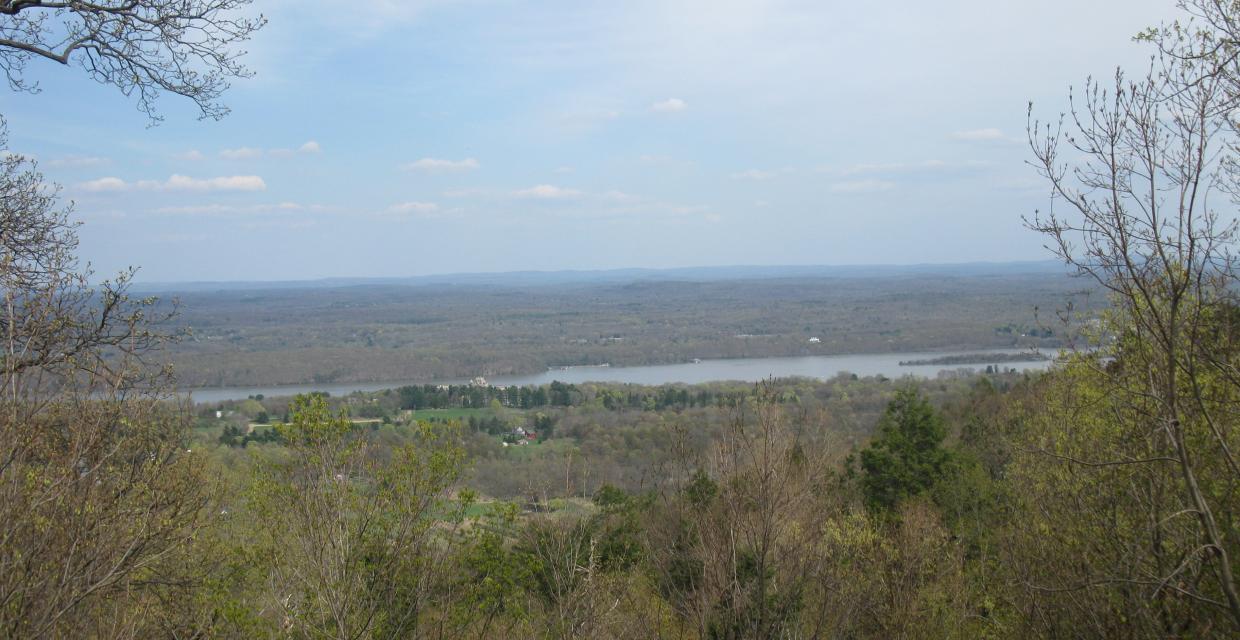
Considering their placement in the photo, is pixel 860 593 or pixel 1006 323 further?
pixel 1006 323

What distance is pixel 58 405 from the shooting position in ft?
15.6

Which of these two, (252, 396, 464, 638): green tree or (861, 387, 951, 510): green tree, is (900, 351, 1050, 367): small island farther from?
(252, 396, 464, 638): green tree

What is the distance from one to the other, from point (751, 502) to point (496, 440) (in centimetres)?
2685

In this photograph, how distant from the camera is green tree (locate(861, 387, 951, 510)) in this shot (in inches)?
698

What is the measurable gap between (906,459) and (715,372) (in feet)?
150

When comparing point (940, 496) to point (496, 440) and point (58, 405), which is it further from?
point (496, 440)

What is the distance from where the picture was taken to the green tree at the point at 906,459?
17.7 metres

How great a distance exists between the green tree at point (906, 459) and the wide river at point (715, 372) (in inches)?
1306

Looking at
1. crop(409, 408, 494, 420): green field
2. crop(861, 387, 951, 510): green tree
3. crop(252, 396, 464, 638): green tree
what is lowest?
crop(409, 408, 494, 420): green field

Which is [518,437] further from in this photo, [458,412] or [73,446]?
[73,446]

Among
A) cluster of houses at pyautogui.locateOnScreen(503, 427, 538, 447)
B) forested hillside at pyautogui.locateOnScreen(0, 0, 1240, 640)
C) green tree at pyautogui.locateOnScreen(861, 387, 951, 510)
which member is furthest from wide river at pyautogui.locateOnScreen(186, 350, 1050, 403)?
forested hillside at pyautogui.locateOnScreen(0, 0, 1240, 640)

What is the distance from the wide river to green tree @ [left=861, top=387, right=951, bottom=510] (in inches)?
1306

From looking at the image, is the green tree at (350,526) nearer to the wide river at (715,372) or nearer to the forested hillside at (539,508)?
the forested hillside at (539,508)

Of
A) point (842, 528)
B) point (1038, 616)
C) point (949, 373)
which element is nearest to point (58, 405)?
point (1038, 616)
